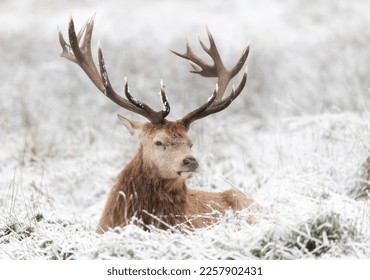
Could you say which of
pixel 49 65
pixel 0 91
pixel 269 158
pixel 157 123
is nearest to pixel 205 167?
pixel 269 158

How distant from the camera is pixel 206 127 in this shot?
30.1ft

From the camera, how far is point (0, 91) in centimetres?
1122

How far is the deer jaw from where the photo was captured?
4847 mm

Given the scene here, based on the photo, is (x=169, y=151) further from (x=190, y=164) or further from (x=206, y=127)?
(x=206, y=127)

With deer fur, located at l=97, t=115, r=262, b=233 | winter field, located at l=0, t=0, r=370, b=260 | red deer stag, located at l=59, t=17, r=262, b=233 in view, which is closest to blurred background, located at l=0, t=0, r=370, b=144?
winter field, located at l=0, t=0, r=370, b=260

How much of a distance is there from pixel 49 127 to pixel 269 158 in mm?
3613

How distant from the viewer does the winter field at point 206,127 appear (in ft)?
12.9

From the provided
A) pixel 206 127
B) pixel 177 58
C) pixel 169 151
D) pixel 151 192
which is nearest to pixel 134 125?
pixel 169 151

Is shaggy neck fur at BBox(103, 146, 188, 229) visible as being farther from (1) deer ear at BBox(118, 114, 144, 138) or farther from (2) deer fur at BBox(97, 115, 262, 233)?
(1) deer ear at BBox(118, 114, 144, 138)

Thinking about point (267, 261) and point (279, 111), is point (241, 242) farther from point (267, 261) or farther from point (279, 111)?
point (279, 111)

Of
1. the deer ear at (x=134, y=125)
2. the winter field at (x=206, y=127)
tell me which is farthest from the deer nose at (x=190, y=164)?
the deer ear at (x=134, y=125)

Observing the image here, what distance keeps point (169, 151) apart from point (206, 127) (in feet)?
14.0

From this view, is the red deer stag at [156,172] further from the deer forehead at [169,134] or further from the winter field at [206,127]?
the winter field at [206,127]

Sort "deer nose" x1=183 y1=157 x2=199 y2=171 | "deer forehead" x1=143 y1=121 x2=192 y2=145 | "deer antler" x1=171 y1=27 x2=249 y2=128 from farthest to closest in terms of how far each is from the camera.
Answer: "deer antler" x1=171 y1=27 x2=249 y2=128, "deer forehead" x1=143 y1=121 x2=192 y2=145, "deer nose" x1=183 y1=157 x2=199 y2=171
